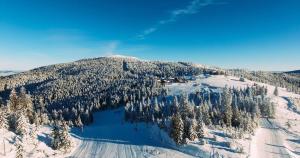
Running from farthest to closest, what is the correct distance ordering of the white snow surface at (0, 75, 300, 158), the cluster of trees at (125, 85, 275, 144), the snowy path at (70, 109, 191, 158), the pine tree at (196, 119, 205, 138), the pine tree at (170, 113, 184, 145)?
1. the cluster of trees at (125, 85, 275, 144)
2. the pine tree at (196, 119, 205, 138)
3. the pine tree at (170, 113, 184, 145)
4. the snowy path at (70, 109, 191, 158)
5. the white snow surface at (0, 75, 300, 158)

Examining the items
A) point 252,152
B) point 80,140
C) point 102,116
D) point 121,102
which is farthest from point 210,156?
point 121,102

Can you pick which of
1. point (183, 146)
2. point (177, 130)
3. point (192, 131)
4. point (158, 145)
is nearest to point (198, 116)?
point (192, 131)

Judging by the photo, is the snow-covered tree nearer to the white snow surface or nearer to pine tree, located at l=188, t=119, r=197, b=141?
the white snow surface

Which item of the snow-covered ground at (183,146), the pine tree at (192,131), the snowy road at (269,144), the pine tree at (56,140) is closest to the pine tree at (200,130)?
the pine tree at (192,131)

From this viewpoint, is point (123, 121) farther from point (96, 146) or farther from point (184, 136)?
point (184, 136)

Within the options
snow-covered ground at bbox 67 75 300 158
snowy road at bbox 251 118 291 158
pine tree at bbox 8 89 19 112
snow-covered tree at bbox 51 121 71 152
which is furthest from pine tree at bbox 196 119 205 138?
pine tree at bbox 8 89 19 112

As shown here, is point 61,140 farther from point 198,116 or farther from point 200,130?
point 198,116

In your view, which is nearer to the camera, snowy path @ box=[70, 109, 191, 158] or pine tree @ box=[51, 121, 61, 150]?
snowy path @ box=[70, 109, 191, 158]

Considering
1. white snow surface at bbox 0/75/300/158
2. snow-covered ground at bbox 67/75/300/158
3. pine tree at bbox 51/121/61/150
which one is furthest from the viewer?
pine tree at bbox 51/121/61/150
